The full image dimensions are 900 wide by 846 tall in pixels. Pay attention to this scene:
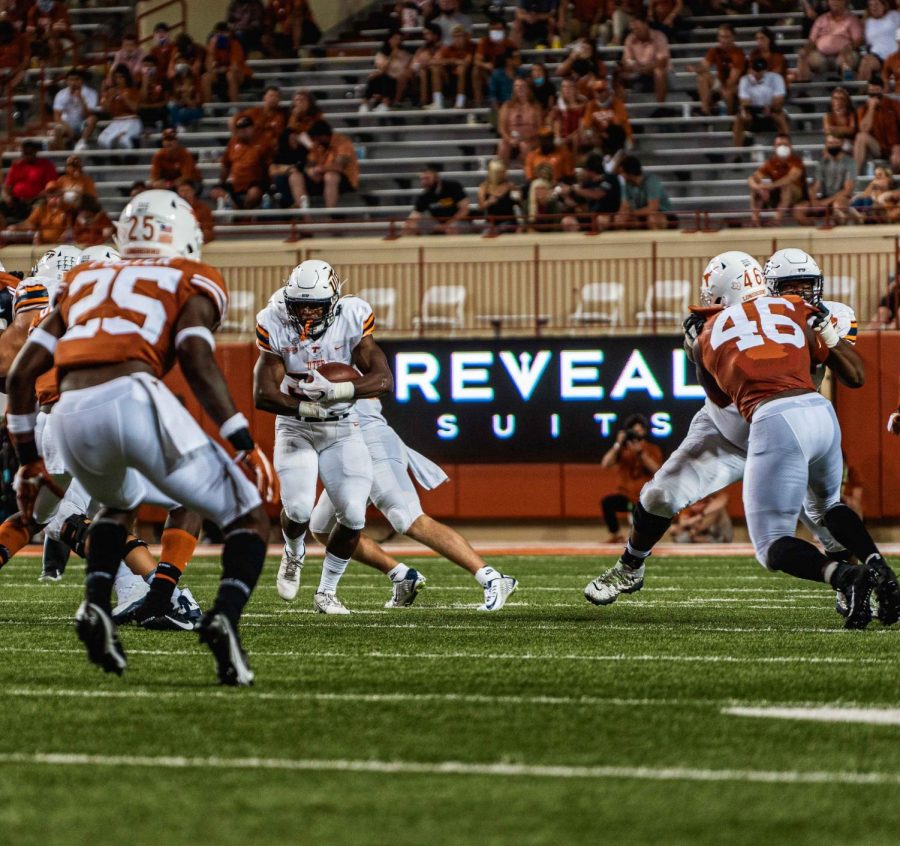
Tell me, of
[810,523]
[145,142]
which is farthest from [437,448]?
[810,523]

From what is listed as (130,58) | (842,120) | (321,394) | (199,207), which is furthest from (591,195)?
(321,394)

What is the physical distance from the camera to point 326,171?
1819 centimetres

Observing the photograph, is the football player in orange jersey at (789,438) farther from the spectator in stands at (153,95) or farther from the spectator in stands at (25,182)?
the spectator in stands at (153,95)

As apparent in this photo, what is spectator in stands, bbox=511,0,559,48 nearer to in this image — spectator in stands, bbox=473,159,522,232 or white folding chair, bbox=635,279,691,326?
spectator in stands, bbox=473,159,522,232

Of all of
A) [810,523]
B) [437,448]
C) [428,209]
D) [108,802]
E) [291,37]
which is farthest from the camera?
[291,37]

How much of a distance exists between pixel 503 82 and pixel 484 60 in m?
0.59

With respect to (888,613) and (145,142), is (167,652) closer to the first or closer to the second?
(888,613)

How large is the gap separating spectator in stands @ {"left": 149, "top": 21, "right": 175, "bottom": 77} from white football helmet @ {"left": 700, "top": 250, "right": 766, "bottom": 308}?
14.1 meters

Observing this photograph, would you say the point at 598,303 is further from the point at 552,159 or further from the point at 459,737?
the point at 459,737

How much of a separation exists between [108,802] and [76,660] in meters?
2.61

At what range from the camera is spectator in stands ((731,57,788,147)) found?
17.7 meters


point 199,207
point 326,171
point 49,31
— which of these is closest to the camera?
point 199,207

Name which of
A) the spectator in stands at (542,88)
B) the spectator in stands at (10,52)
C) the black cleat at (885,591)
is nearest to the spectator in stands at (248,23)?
the spectator in stands at (10,52)

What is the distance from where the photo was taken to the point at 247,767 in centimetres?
386
